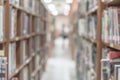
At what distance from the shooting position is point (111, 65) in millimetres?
1948

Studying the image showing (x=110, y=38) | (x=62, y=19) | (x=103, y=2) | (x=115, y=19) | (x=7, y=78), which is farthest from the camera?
(x=62, y=19)

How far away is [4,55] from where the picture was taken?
7.15ft

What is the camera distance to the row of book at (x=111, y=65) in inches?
66.3

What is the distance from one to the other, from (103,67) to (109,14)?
501mm

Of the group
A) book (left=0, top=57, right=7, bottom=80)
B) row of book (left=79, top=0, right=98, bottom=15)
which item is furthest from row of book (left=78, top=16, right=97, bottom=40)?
book (left=0, top=57, right=7, bottom=80)

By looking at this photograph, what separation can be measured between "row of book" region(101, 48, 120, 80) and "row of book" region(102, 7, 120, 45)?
117 millimetres

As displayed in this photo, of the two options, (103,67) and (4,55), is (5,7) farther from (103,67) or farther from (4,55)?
(103,67)

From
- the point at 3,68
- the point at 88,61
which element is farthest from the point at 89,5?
the point at 3,68

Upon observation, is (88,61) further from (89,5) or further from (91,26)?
(89,5)

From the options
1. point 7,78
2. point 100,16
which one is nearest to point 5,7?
point 7,78

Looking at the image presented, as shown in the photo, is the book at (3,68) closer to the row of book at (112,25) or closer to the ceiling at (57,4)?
the row of book at (112,25)

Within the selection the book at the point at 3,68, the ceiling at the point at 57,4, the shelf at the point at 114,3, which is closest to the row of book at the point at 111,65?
the shelf at the point at 114,3

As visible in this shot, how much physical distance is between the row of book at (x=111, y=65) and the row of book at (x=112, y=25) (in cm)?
12

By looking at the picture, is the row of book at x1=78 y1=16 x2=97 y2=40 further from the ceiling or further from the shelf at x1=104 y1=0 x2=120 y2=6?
the ceiling
